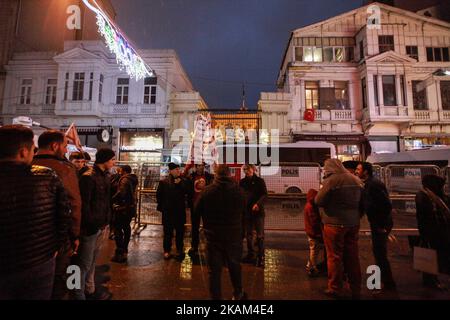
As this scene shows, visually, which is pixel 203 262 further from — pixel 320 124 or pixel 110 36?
pixel 320 124

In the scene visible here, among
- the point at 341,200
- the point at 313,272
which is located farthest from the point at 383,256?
the point at 341,200

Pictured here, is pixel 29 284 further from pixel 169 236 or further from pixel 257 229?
pixel 257 229

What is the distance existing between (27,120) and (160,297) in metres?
12.2

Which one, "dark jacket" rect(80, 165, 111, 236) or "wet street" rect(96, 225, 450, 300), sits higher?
"dark jacket" rect(80, 165, 111, 236)

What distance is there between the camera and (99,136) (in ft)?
64.5

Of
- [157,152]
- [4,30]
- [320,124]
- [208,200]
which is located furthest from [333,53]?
[4,30]

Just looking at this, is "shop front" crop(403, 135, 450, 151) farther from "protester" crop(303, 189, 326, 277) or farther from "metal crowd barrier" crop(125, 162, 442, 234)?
"protester" crop(303, 189, 326, 277)

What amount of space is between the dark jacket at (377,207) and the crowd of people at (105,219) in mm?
15

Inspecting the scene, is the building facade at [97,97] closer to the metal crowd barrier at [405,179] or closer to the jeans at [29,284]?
the metal crowd barrier at [405,179]

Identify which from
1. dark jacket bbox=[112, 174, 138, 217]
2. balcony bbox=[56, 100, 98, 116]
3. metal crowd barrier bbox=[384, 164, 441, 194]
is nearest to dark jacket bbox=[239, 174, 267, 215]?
dark jacket bbox=[112, 174, 138, 217]

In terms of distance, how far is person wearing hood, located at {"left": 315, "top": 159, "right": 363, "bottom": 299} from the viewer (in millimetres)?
3826

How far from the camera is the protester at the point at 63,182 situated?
9.27 ft

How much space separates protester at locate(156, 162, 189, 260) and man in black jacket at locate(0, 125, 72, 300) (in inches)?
132

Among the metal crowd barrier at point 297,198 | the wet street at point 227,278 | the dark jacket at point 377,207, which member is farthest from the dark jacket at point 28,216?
the metal crowd barrier at point 297,198
